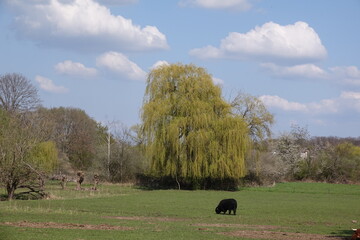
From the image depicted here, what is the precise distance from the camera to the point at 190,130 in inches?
2115

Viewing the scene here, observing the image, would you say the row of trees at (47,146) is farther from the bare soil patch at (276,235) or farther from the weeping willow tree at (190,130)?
the bare soil patch at (276,235)

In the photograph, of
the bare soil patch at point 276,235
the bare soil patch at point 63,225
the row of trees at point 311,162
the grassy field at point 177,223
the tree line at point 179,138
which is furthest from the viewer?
the row of trees at point 311,162

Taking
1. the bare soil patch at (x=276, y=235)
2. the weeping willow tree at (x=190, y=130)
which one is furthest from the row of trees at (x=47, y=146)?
the bare soil patch at (x=276, y=235)

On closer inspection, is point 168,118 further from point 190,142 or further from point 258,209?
point 258,209

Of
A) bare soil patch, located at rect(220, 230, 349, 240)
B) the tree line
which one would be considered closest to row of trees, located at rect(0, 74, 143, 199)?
the tree line

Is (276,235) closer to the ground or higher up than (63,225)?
closer to the ground

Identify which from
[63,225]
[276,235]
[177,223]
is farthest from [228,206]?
[63,225]

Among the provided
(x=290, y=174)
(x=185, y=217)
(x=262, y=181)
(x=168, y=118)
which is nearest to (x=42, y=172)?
(x=185, y=217)

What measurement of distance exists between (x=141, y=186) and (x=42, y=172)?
22.8 m

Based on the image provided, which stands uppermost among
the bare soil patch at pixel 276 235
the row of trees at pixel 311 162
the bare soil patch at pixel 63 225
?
the row of trees at pixel 311 162

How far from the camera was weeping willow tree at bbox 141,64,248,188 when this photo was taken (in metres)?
52.6

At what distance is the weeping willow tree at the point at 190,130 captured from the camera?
52.6 m

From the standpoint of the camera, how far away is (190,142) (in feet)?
173

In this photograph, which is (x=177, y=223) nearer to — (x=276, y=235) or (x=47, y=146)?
(x=276, y=235)
